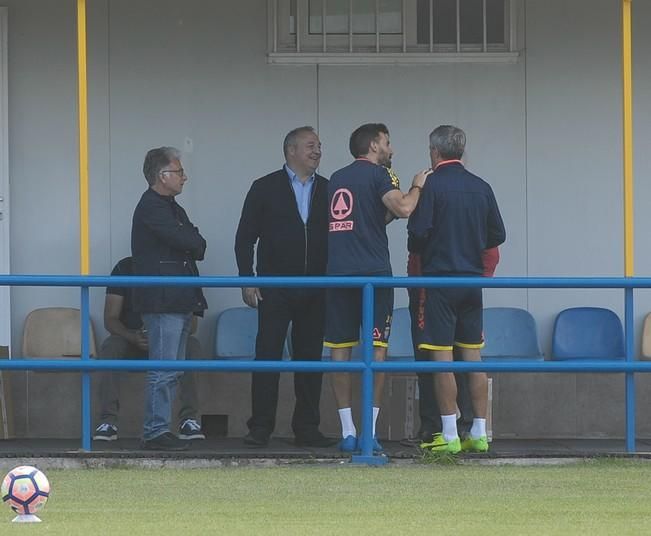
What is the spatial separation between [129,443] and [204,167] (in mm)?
1956

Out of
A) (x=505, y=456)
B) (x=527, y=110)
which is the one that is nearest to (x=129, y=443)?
(x=505, y=456)

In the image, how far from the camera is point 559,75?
10.2m

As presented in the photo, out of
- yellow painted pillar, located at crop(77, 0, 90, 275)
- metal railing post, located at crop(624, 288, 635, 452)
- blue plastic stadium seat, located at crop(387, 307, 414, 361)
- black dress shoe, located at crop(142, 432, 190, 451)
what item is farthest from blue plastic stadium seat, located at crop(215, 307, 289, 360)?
metal railing post, located at crop(624, 288, 635, 452)

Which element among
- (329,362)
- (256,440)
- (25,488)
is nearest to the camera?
(25,488)

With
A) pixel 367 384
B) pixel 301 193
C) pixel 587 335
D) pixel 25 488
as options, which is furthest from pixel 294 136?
pixel 25 488

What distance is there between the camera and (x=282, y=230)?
29.7 feet

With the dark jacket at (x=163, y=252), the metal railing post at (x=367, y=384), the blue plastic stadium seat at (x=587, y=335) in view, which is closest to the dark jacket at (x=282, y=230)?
the dark jacket at (x=163, y=252)

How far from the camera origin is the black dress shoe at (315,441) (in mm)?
8969

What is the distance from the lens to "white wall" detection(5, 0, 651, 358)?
10.0 m

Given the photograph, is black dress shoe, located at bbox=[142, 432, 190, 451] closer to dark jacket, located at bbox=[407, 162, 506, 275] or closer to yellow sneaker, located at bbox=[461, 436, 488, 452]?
yellow sneaker, located at bbox=[461, 436, 488, 452]

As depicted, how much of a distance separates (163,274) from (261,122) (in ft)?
5.81

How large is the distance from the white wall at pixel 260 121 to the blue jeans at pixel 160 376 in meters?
1.39

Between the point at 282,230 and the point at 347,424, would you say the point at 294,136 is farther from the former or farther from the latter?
the point at 347,424

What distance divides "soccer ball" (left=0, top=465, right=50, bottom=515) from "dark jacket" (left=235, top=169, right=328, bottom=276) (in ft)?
9.58
